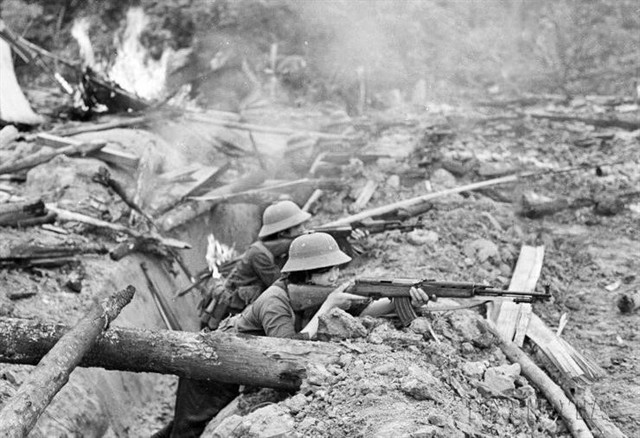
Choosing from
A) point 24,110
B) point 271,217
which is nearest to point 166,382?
point 271,217

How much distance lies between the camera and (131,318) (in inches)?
302

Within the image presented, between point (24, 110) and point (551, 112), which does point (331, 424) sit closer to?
point (24, 110)

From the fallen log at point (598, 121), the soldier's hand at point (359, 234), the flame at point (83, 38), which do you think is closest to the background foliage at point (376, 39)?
the flame at point (83, 38)

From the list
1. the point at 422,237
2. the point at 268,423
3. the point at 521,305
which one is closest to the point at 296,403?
the point at 268,423

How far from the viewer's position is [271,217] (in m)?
7.11

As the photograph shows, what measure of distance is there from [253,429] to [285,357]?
2.23ft

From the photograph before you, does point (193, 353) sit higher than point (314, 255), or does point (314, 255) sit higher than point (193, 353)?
point (314, 255)

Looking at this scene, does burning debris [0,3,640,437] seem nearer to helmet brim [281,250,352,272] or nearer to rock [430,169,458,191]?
rock [430,169,458,191]

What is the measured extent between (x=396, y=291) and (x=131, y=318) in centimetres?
364

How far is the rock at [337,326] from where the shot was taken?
5198 millimetres

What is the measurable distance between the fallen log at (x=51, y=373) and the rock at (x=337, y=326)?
1577 millimetres

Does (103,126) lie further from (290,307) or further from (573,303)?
(573,303)

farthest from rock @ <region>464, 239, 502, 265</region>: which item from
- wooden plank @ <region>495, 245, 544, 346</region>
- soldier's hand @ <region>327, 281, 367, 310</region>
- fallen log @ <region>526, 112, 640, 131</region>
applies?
fallen log @ <region>526, 112, 640, 131</region>

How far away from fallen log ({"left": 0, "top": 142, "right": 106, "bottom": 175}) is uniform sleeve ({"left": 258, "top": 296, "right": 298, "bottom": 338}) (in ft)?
19.7
